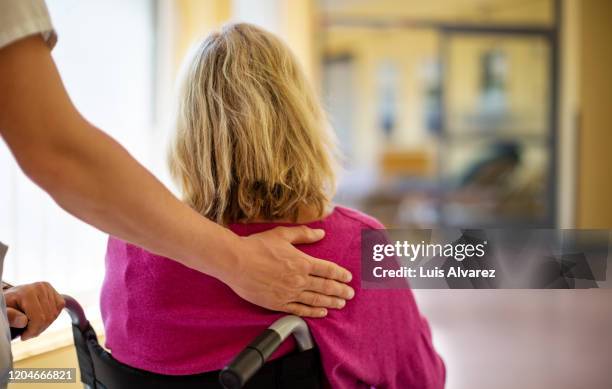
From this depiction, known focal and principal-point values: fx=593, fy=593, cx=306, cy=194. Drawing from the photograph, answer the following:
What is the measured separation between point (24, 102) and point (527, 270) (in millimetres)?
1071

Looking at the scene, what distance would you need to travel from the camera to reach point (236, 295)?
3.00 feet

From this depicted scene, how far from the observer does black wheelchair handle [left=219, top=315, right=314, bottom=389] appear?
70cm

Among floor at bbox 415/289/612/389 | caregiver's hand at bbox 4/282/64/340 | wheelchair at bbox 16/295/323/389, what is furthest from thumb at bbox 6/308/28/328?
floor at bbox 415/289/612/389

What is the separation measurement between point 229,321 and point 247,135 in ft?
0.98

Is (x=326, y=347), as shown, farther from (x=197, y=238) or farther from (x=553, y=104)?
(x=553, y=104)

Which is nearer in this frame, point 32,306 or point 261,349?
point 261,349

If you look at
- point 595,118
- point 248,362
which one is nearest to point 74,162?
point 248,362

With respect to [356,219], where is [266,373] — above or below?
below

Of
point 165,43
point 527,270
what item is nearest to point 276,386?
point 527,270

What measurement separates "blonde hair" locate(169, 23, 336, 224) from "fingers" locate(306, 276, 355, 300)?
14 centimetres

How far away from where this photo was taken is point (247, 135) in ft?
3.18

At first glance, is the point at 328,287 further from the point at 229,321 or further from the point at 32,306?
the point at 32,306

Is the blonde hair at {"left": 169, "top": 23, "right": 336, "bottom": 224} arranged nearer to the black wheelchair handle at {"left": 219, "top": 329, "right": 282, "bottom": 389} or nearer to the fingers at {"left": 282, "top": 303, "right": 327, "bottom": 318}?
the fingers at {"left": 282, "top": 303, "right": 327, "bottom": 318}

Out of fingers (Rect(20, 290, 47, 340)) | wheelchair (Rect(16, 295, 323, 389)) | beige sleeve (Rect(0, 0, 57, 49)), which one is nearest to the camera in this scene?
beige sleeve (Rect(0, 0, 57, 49))
